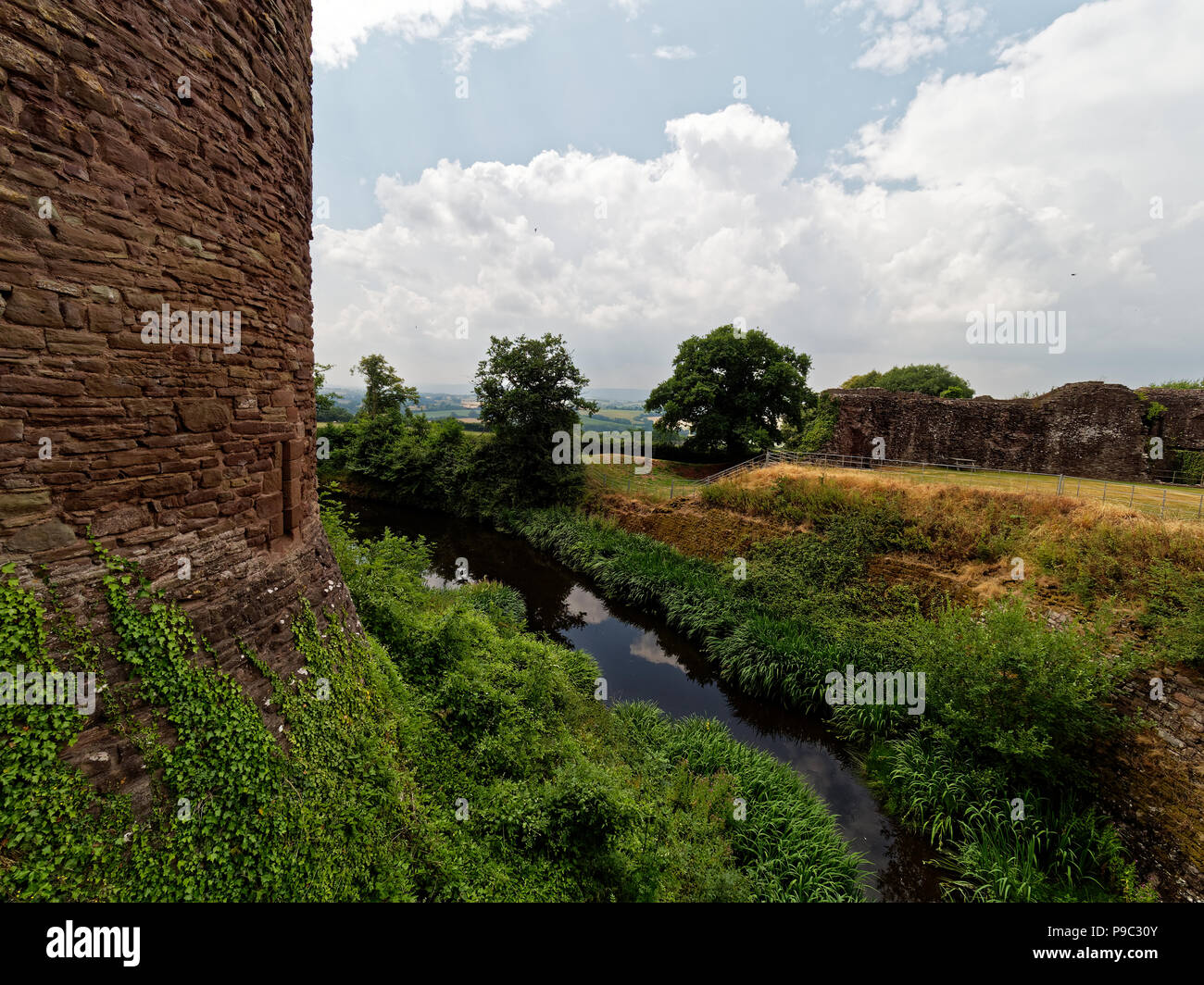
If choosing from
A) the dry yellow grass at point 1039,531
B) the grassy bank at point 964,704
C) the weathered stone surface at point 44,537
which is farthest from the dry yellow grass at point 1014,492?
the weathered stone surface at point 44,537

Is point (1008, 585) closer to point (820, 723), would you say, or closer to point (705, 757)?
Result: point (820, 723)

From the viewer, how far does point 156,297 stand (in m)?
3.20

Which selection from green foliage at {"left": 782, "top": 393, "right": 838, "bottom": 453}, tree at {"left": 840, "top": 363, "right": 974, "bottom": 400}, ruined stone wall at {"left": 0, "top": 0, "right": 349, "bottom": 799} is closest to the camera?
ruined stone wall at {"left": 0, "top": 0, "right": 349, "bottom": 799}

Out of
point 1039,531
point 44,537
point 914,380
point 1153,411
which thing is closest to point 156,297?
point 44,537

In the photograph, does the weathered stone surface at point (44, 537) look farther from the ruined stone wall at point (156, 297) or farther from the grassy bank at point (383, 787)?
the grassy bank at point (383, 787)

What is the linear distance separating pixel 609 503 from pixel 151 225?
1883 centimetres

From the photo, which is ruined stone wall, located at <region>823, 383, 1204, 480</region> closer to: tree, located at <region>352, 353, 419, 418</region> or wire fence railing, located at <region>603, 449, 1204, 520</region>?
wire fence railing, located at <region>603, 449, 1204, 520</region>

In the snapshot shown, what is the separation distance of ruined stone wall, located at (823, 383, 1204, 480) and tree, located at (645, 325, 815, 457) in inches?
188

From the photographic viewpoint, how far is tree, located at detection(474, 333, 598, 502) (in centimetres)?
2234

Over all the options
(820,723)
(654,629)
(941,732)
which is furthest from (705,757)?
(654,629)

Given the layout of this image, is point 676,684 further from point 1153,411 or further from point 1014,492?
point 1153,411

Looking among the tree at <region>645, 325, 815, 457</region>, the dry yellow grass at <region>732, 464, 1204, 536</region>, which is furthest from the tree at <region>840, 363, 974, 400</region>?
the dry yellow grass at <region>732, 464, 1204, 536</region>

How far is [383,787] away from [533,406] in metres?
19.3

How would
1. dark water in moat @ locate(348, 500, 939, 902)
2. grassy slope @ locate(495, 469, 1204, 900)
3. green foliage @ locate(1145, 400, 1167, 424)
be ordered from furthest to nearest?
green foliage @ locate(1145, 400, 1167, 424)
dark water in moat @ locate(348, 500, 939, 902)
grassy slope @ locate(495, 469, 1204, 900)
